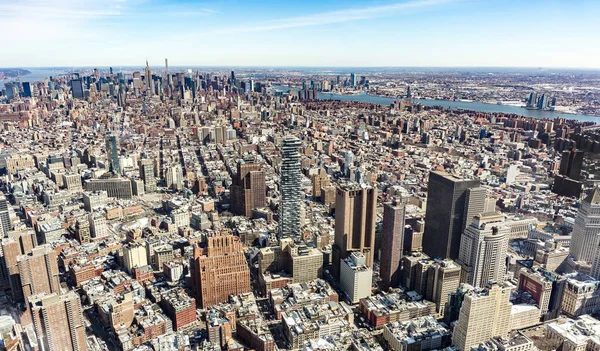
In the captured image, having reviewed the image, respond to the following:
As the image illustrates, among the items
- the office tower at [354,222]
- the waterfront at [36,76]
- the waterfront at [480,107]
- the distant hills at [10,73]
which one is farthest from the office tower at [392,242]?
the distant hills at [10,73]

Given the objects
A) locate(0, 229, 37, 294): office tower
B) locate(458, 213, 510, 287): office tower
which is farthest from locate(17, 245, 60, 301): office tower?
locate(458, 213, 510, 287): office tower

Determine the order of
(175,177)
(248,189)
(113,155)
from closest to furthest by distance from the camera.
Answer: (248,189) → (175,177) → (113,155)

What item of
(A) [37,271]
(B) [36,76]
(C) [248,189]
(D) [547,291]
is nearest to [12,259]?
(A) [37,271]

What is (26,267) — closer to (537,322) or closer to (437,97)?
(537,322)

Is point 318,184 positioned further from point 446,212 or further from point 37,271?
point 37,271

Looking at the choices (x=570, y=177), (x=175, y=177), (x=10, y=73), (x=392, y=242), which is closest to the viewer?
(x=392, y=242)

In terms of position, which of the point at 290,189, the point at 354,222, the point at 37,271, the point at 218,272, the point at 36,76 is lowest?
the point at 218,272

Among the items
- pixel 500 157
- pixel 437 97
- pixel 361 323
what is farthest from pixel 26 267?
pixel 437 97

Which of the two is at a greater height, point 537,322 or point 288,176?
point 288,176

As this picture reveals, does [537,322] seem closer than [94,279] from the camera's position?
Yes
